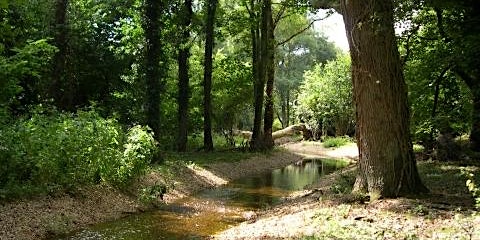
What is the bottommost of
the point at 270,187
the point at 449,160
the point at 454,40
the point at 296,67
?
the point at 270,187

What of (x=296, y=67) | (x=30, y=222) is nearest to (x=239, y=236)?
(x=30, y=222)

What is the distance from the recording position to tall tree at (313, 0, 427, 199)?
8164 millimetres

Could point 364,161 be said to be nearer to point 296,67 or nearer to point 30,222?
point 30,222

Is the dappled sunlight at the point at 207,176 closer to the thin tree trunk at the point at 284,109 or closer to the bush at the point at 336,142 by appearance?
the bush at the point at 336,142

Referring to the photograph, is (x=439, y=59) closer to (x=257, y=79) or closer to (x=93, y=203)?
(x=93, y=203)

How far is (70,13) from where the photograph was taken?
64.2ft

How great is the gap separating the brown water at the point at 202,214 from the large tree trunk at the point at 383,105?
3.48 metres

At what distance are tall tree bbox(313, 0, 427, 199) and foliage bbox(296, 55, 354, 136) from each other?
3045 centimetres

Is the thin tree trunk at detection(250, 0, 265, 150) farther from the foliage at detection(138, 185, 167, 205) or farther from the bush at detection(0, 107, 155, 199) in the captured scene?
the bush at detection(0, 107, 155, 199)

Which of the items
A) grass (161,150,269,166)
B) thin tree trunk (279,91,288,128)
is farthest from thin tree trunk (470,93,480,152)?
thin tree trunk (279,91,288,128)

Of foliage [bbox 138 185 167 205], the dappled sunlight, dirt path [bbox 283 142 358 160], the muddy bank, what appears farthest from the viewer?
dirt path [bbox 283 142 358 160]

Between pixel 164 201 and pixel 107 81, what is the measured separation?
393 inches

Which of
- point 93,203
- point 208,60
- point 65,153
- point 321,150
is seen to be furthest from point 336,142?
point 65,153

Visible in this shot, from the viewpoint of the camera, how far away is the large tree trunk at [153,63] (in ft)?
51.5
